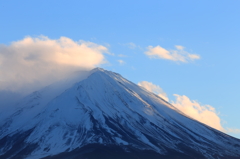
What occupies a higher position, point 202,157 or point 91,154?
point 202,157

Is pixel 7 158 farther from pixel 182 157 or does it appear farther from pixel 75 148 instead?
pixel 182 157

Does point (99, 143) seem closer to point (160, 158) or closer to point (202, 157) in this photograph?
point (160, 158)

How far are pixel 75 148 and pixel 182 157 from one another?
1764 inches

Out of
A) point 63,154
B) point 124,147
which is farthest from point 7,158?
point 124,147

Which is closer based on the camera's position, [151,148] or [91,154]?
[91,154]

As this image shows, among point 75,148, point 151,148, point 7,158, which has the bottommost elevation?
point 7,158

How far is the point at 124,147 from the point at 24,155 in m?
42.0

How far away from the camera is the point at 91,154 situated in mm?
185125

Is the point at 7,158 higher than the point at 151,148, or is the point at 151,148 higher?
the point at 151,148

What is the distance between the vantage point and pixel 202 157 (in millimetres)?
197875

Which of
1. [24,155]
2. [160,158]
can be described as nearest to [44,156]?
[24,155]

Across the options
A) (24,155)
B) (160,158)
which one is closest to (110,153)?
(160,158)

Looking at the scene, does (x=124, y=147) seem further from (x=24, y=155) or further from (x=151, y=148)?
(x=24, y=155)

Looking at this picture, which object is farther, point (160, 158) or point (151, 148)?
point (151, 148)
